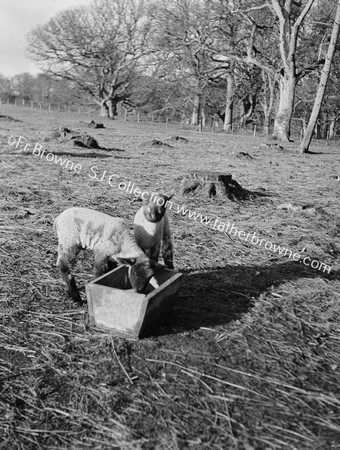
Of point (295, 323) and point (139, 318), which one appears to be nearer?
point (139, 318)

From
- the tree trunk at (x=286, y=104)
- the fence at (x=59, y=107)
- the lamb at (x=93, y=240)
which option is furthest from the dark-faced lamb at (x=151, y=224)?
the fence at (x=59, y=107)

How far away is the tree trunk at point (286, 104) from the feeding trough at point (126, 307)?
833 inches

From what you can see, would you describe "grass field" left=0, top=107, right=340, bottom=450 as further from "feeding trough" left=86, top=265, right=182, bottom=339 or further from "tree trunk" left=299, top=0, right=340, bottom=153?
"tree trunk" left=299, top=0, right=340, bottom=153

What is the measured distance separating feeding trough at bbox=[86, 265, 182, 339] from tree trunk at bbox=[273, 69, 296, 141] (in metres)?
21.2

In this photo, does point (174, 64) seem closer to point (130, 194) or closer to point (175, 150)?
point (175, 150)

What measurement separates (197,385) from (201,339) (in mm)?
555

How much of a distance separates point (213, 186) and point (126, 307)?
5.38m

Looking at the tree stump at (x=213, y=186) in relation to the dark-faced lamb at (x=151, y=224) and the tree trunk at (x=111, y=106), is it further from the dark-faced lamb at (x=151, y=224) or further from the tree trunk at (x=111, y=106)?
the tree trunk at (x=111, y=106)

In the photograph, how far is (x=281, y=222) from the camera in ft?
22.5

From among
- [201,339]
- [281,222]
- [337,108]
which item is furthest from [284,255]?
[337,108]

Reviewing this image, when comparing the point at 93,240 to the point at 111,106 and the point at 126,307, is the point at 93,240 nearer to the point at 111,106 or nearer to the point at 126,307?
the point at 126,307

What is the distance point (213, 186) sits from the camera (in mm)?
8227

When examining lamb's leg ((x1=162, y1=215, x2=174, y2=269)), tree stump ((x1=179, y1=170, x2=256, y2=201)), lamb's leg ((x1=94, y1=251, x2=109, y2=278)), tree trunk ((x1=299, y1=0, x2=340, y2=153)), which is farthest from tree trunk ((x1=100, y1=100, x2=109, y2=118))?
lamb's leg ((x1=94, y1=251, x2=109, y2=278))

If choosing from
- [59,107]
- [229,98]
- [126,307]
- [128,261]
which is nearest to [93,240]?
[128,261]
